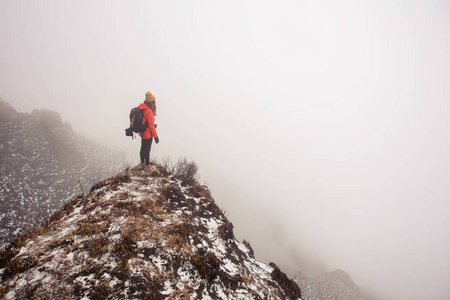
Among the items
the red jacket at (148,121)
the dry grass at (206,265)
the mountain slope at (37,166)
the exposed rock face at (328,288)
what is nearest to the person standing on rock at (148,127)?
the red jacket at (148,121)

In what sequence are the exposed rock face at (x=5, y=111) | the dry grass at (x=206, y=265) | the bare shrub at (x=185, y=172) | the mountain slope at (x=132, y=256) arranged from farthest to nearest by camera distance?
the exposed rock face at (x=5, y=111) → the bare shrub at (x=185, y=172) → the dry grass at (x=206, y=265) → the mountain slope at (x=132, y=256)

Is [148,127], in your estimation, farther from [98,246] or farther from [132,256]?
[132,256]

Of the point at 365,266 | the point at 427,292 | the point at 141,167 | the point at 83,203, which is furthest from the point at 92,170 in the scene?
the point at 427,292

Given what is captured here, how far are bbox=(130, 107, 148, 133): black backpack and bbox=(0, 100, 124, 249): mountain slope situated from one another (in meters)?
4.14

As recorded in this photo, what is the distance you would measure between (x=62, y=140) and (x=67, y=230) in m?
29.5

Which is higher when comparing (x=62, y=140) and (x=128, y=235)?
(x=128, y=235)

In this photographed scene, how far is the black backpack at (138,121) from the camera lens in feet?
26.1

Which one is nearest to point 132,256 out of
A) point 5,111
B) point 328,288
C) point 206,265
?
point 206,265

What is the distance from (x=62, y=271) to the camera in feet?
11.6

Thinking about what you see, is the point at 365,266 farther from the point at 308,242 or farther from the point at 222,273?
the point at 222,273

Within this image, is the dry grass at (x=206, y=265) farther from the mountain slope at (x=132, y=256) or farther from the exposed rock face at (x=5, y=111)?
the exposed rock face at (x=5, y=111)

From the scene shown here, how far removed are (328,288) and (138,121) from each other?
122 feet

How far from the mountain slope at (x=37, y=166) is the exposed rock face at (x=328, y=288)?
106 ft

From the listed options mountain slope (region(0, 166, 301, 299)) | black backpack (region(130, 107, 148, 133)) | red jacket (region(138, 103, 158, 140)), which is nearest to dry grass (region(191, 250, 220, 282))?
mountain slope (region(0, 166, 301, 299))
